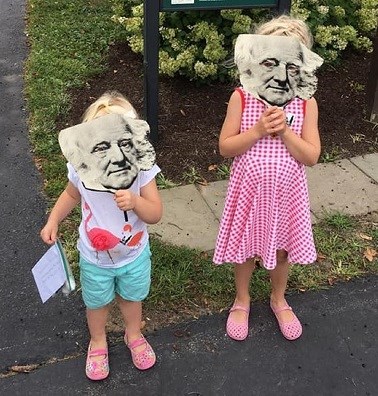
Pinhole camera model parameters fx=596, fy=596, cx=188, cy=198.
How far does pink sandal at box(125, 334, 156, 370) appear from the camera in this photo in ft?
8.79

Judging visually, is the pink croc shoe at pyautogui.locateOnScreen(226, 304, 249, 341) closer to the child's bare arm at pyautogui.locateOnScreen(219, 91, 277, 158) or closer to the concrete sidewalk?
the concrete sidewalk

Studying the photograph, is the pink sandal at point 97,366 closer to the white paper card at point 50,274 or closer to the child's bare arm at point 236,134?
the white paper card at point 50,274

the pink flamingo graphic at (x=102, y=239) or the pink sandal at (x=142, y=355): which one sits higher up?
the pink flamingo graphic at (x=102, y=239)

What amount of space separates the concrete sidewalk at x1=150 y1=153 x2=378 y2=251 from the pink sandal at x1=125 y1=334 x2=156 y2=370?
33.9 inches

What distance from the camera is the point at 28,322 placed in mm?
2959

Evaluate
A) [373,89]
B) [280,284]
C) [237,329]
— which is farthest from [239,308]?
[373,89]

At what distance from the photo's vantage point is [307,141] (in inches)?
97.0

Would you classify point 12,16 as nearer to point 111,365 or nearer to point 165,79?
point 165,79

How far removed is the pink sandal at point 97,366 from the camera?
263cm

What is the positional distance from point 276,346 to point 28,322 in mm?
1223

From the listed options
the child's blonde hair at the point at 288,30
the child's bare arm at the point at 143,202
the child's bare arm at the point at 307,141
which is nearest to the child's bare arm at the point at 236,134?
the child's bare arm at the point at 307,141

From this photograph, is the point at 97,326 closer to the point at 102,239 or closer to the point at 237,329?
the point at 102,239

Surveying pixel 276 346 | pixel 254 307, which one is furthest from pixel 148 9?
pixel 276 346

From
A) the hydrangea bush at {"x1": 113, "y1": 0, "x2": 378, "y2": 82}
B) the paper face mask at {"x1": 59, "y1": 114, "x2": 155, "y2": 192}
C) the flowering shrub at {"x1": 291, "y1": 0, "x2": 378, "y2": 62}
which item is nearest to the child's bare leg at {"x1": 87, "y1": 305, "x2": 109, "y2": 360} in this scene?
the paper face mask at {"x1": 59, "y1": 114, "x2": 155, "y2": 192}
